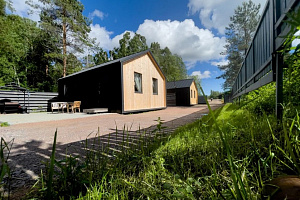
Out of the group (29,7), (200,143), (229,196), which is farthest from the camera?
(29,7)

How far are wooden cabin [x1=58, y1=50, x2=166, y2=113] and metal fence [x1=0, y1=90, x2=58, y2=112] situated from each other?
216cm

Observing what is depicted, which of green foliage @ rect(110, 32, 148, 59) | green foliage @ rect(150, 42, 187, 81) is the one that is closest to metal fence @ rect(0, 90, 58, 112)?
green foliage @ rect(110, 32, 148, 59)

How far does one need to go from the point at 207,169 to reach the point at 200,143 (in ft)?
1.57

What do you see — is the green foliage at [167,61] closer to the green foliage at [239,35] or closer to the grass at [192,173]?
the green foliage at [239,35]

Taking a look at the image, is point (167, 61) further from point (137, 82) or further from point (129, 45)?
point (137, 82)

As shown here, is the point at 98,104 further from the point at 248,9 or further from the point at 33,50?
the point at 248,9

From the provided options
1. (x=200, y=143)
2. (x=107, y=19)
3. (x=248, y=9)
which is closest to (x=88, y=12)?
(x=107, y=19)

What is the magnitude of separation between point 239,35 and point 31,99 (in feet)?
103

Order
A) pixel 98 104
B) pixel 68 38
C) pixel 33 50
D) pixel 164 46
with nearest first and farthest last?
pixel 98 104
pixel 68 38
pixel 33 50
pixel 164 46

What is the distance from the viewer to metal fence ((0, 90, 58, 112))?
11227 millimetres

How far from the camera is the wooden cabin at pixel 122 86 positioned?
8531mm

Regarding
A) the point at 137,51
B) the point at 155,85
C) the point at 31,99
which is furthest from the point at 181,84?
the point at 31,99

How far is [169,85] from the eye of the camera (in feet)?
71.5

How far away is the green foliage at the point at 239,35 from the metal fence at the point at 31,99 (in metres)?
27.8
